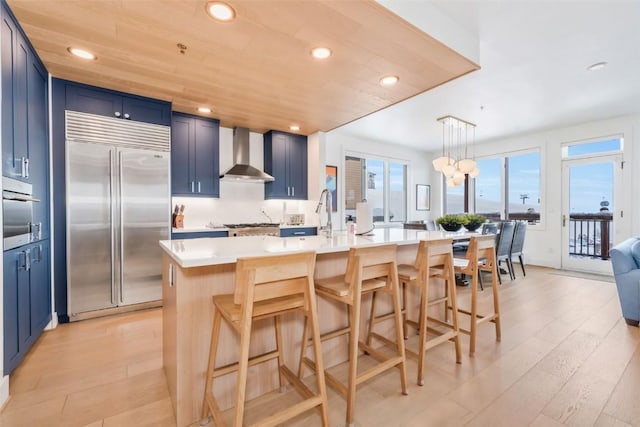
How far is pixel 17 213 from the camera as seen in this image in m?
1.97

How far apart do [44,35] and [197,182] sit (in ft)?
6.76

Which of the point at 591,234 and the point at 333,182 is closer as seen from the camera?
the point at 591,234

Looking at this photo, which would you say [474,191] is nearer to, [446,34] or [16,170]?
[446,34]

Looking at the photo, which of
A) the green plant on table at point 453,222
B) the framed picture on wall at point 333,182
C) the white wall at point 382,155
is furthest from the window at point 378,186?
the green plant on table at point 453,222

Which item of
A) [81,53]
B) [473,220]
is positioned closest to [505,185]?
[473,220]

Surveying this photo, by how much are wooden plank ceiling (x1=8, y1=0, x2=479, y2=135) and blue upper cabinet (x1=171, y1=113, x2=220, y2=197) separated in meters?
0.43

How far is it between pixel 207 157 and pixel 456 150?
582cm

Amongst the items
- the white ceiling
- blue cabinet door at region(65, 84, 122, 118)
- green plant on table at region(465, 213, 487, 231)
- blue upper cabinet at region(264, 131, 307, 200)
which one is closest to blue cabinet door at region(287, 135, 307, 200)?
blue upper cabinet at region(264, 131, 307, 200)

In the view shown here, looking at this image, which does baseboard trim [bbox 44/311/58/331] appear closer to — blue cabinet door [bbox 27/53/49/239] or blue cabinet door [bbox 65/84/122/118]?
blue cabinet door [bbox 27/53/49/239]

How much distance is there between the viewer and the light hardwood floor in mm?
1561

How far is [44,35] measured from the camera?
2150mm

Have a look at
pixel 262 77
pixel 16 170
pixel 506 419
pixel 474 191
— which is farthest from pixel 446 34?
pixel 474 191

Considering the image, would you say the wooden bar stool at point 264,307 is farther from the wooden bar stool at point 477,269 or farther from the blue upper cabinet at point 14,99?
the blue upper cabinet at point 14,99

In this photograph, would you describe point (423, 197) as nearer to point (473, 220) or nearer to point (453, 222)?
point (473, 220)
